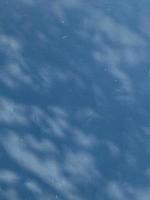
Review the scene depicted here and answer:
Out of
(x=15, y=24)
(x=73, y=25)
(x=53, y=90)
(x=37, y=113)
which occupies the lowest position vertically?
(x=37, y=113)

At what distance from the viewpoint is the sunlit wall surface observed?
12.6 ft

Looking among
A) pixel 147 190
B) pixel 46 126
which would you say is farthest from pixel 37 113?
pixel 147 190

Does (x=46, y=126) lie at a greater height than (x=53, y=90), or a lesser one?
lesser

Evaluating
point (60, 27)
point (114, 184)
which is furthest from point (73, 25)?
point (114, 184)

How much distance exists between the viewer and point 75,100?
389 centimetres

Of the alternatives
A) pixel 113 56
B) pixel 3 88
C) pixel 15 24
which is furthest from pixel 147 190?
pixel 15 24

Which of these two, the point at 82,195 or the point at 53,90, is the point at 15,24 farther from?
the point at 82,195

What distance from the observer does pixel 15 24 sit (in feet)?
12.7

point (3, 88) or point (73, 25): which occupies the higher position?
point (73, 25)

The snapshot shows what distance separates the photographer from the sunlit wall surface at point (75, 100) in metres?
3.83

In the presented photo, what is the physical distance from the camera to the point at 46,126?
12.7ft

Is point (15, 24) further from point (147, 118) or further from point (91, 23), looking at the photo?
point (147, 118)

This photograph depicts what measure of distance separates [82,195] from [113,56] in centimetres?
186

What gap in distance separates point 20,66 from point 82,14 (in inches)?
42.0
